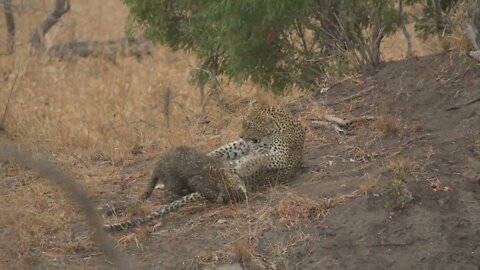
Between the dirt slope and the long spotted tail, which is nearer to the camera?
the dirt slope

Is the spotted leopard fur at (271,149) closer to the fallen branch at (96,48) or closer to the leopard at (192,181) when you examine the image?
the leopard at (192,181)

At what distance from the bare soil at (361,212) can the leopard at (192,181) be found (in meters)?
0.08

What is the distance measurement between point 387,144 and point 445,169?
829 mm

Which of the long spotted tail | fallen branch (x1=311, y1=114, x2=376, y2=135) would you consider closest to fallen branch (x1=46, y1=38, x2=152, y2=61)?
fallen branch (x1=311, y1=114, x2=376, y2=135)

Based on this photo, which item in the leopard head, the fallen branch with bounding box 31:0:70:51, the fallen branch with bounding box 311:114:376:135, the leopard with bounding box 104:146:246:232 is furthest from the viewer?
the fallen branch with bounding box 31:0:70:51

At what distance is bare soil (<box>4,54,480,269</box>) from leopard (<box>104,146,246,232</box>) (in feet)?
0.28

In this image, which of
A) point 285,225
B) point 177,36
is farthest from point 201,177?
point 177,36

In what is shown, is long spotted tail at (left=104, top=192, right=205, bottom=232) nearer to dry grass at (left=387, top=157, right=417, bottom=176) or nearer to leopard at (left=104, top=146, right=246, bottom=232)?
leopard at (left=104, top=146, right=246, bottom=232)

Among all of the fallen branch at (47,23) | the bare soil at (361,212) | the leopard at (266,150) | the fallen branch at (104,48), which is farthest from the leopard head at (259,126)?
the fallen branch at (104,48)

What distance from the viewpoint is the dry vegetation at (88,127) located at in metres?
6.14

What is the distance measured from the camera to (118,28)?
17844mm

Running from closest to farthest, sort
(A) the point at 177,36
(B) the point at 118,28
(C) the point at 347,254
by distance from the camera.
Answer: (C) the point at 347,254 → (A) the point at 177,36 → (B) the point at 118,28

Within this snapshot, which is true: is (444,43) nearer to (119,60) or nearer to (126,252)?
(126,252)

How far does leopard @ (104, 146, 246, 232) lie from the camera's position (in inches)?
254
